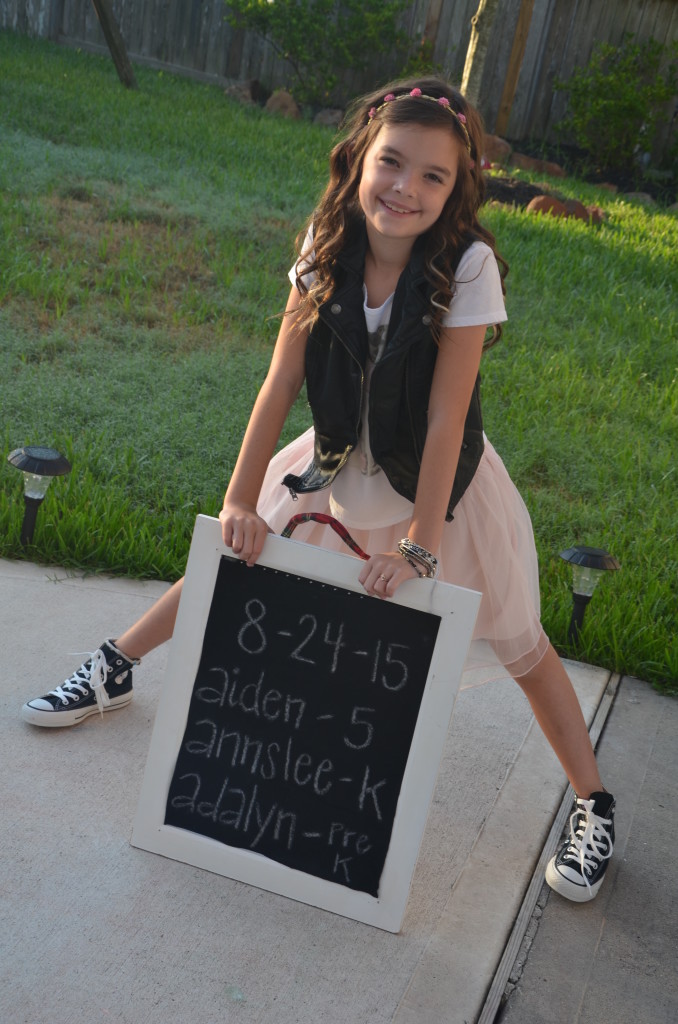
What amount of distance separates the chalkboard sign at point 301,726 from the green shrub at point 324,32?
10093mm

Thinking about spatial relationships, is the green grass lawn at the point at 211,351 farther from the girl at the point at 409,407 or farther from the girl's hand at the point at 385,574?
the girl's hand at the point at 385,574

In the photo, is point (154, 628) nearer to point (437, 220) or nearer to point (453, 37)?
point (437, 220)

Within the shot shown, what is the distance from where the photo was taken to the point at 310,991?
6.18 ft

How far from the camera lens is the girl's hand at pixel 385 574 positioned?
1.94m

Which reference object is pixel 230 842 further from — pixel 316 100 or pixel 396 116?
pixel 316 100

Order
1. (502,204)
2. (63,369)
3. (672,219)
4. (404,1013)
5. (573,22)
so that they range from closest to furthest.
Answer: (404,1013)
(63,369)
(502,204)
(672,219)
(573,22)

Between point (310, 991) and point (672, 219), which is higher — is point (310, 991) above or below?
below

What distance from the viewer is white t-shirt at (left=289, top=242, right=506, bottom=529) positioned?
2053 mm

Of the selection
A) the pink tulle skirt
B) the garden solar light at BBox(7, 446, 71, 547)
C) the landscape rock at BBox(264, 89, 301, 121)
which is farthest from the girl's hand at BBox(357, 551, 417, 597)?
the landscape rock at BBox(264, 89, 301, 121)

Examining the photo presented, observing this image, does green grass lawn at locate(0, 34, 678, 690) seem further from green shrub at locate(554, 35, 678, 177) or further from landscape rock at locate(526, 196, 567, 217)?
green shrub at locate(554, 35, 678, 177)

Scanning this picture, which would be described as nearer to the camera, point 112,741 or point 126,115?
point 112,741

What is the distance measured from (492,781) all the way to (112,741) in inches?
35.9

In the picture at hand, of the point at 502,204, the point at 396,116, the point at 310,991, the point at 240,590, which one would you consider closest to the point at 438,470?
the point at 240,590

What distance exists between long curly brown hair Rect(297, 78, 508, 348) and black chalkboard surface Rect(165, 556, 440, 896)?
0.57m
